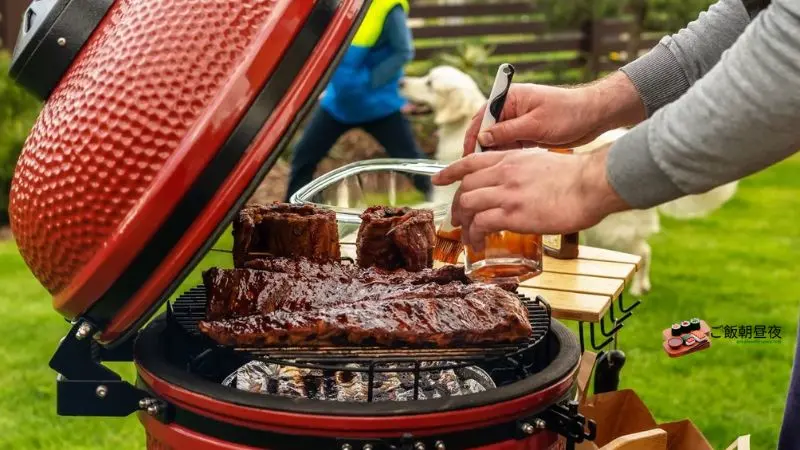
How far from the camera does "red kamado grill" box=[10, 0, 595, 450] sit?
6.24 feet

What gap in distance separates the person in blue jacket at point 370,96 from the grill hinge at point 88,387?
4283 mm

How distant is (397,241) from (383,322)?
48cm

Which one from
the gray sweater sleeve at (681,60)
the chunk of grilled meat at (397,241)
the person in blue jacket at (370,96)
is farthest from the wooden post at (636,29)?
the chunk of grilled meat at (397,241)

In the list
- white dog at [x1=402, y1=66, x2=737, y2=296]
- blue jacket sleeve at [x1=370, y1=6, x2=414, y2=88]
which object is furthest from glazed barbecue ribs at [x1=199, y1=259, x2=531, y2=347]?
blue jacket sleeve at [x1=370, y1=6, x2=414, y2=88]

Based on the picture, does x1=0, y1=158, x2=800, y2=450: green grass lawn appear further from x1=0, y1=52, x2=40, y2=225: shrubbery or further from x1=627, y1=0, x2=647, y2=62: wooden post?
x1=627, y1=0, x2=647, y2=62: wooden post

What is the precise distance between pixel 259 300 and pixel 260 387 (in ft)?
0.70

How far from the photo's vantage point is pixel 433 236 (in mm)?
2707

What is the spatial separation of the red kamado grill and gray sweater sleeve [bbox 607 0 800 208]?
569 mm

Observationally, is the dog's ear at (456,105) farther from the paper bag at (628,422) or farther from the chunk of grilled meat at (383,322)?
the chunk of grilled meat at (383,322)

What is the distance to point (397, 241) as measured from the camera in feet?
8.69

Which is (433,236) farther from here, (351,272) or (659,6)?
(659,6)

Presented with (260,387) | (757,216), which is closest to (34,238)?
(260,387)

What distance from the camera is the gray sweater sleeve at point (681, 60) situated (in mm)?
2584

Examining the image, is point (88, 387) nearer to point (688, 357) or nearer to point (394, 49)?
point (688, 357)
